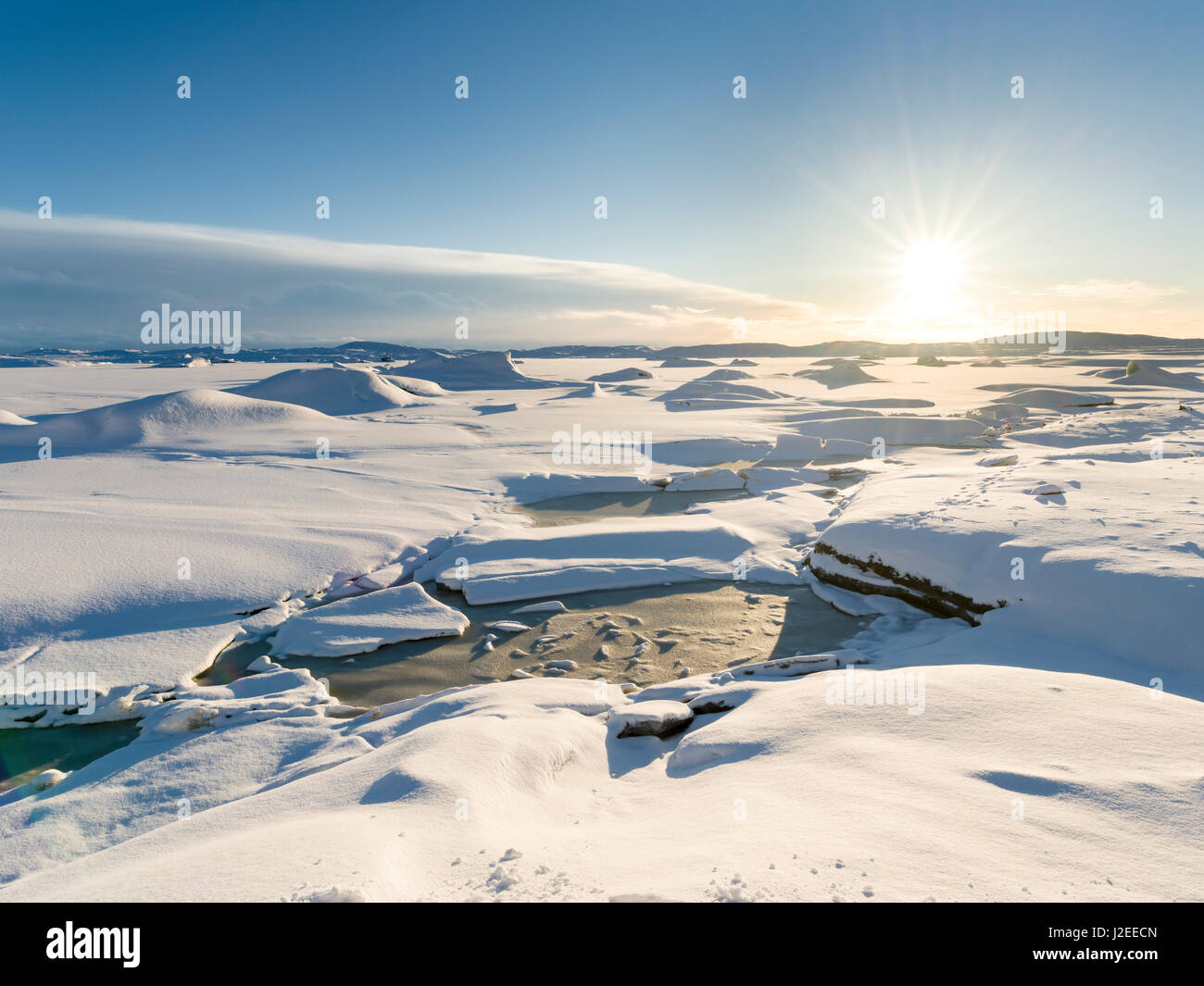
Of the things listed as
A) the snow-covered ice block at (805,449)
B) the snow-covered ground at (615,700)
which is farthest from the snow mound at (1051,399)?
the snow-covered ground at (615,700)

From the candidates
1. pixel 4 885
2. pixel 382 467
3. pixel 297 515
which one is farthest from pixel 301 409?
pixel 4 885

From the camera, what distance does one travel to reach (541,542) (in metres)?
7.90

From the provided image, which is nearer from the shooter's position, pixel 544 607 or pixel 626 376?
pixel 544 607

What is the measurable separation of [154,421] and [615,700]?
47.0 feet

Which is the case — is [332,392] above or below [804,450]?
above

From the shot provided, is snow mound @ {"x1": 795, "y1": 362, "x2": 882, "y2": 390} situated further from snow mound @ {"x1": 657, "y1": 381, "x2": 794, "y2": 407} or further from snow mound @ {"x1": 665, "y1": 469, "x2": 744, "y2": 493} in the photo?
snow mound @ {"x1": 665, "y1": 469, "x2": 744, "y2": 493}

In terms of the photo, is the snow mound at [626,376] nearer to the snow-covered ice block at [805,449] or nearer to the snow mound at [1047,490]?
the snow-covered ice block at [805,449]

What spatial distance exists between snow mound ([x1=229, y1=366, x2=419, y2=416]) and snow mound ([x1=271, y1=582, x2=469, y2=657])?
17.7 m

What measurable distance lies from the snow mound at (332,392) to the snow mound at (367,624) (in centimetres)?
1767

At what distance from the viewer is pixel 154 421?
549 inches

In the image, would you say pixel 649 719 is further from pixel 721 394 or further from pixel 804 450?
pixel 721 394

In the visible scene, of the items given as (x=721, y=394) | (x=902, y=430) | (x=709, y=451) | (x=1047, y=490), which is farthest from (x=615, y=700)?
(x=721, y=394)
